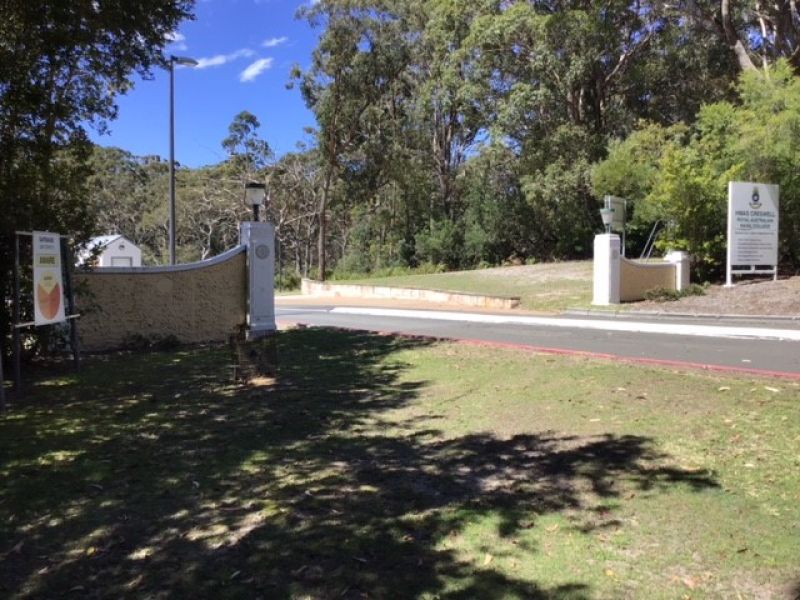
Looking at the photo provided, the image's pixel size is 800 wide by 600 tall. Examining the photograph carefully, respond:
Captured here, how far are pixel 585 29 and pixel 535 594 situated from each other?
29.5 meters

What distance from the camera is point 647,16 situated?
3083 centimetres

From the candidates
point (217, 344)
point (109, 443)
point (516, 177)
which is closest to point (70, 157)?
point (217, 344)

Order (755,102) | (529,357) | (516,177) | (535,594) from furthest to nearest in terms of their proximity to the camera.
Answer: (516,177) → (755,102) → (529,357) → (535,594)

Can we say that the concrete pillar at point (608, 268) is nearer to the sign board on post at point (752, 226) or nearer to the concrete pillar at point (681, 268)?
the concrete pillar at point (681, 268)

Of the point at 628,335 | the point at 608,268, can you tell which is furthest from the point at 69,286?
the point at 608,268

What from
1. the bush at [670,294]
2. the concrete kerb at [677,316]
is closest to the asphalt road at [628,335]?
the concrete kerb at [677,316]

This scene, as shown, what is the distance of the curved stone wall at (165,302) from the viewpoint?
1276 cm

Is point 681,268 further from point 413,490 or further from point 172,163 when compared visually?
point 413,490

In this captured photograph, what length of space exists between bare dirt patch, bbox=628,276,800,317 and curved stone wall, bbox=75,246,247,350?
422 inches

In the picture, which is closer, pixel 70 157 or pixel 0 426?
pixel 0 426

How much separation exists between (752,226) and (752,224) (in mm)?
66

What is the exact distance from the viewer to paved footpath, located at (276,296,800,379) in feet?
33.2

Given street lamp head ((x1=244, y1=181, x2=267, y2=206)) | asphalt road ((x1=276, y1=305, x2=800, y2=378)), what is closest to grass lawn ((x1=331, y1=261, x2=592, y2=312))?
asphalt road ((x1=276, y1=305, x2=800, y2=378))

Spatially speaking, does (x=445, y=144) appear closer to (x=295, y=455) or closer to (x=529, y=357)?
(x=529, y=357)
